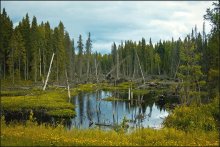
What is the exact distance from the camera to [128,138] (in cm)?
2094

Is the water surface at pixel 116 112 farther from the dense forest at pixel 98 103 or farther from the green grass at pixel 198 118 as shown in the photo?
the green grass at pixel 198 118

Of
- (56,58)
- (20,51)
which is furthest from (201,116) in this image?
(56,58)

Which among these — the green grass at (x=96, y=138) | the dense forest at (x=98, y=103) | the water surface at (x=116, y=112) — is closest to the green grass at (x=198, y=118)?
the dense forest at (x=98, y=103)

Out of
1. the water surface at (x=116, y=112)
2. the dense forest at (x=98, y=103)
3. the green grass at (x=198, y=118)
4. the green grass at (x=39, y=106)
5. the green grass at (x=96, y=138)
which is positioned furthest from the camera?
the green grass at (x=39, y=106)

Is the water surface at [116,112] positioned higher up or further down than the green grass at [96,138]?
further down

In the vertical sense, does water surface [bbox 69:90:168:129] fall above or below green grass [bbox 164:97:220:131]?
below

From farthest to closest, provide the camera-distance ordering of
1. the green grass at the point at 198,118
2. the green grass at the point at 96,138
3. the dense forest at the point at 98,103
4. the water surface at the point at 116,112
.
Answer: the water surface at the point at 116,112 → the green grass at the point at 198,118 → the dense forest at the point at 98,103 → the green grass at the point at 96,138

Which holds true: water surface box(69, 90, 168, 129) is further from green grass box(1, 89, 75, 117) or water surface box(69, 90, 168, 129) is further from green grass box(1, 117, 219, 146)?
green grass box(1, 117, 219, 146)

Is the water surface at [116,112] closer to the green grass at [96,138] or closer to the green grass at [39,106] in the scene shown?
the green grass at [39,106]

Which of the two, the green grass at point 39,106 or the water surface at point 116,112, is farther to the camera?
the green grass at point 39,106

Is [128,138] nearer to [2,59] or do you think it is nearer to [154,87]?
[2,59]

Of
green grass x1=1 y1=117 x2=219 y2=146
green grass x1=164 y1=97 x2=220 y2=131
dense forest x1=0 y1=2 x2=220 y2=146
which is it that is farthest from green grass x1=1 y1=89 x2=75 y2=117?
green grass x1=1 y1=117 x2=219 y2=146

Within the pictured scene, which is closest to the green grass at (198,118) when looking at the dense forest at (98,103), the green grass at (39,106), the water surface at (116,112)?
the dense forest at (98,103)

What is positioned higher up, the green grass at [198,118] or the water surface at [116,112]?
the green grass at [198,118]
